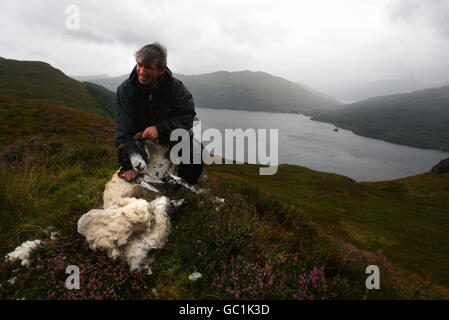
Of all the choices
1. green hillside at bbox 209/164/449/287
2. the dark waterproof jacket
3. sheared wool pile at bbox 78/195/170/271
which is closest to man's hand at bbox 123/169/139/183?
the dark waterproof jacket

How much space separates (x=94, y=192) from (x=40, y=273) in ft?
7.26

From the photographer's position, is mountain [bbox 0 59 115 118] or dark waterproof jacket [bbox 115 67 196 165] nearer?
dark waterproof jacket [bbox 115 67 196 165]

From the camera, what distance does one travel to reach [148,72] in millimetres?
3504

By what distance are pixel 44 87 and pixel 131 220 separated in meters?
132

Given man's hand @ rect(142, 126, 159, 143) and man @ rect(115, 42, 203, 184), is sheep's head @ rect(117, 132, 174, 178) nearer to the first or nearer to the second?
man @ rect(115, 42, 203, 184)

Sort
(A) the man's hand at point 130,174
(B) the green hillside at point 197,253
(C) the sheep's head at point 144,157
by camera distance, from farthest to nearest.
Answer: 1. (A) the man's hand at point 130,174
2. (C) the sheep's head at point 144,157
3. (B) the green hillside at point 197,253

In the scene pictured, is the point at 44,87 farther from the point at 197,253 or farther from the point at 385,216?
the point at 385,216

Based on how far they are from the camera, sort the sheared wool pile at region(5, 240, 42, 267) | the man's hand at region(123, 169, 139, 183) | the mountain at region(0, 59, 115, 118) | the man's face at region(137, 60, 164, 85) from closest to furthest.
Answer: the sheared wool pile at region(5, 240, 42, 267)
the man's face at region(137, 60, 164, 85)
the man's hand at region(123, 169, 139, 183)
the mountain at region(0, 59, 115, 118)

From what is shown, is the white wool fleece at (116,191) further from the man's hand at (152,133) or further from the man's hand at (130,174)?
the man's hand at (152,133)

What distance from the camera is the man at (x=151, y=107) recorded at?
3.82 m

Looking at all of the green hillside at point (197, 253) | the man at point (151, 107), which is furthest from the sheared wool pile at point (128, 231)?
the man at point (151, 107)

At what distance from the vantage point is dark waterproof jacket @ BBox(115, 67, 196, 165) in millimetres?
3877

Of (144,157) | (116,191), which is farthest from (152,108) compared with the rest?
(116,191)
